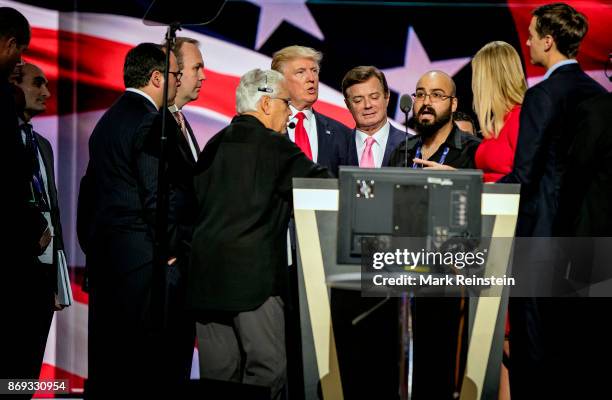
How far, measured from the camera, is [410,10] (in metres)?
4.75

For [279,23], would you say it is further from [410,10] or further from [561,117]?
[561,117]

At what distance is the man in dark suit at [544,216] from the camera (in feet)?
10.5

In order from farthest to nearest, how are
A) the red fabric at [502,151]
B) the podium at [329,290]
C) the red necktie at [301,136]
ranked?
the red necktie at [301,136], the red fabric at [502,151], the podium at [329,290]

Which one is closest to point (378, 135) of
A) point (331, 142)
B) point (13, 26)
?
point (331, 142)

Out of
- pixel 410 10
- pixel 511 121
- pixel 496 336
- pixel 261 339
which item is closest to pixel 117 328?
pixel 261 339

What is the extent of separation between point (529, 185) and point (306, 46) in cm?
193

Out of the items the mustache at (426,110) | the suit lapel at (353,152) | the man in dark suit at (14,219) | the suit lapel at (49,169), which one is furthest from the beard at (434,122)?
the man in dark suit at (14,219)

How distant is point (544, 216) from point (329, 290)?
0.89 meters

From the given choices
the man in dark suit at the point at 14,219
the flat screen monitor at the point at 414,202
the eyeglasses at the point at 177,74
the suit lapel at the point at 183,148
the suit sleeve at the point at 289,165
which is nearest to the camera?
the flat screen monitor at the point at 414,202

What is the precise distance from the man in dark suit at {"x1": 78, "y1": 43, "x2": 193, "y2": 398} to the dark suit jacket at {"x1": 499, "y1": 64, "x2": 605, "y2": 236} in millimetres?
1487

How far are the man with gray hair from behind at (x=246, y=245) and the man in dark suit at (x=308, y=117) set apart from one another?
1.01m

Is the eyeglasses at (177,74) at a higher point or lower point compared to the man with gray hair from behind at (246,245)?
higher

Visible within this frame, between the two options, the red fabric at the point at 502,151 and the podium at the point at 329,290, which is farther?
the red fabric at the point at 502,151

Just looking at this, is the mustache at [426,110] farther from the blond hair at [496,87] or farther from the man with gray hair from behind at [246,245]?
the man with gray hair from behind at [246,245]
